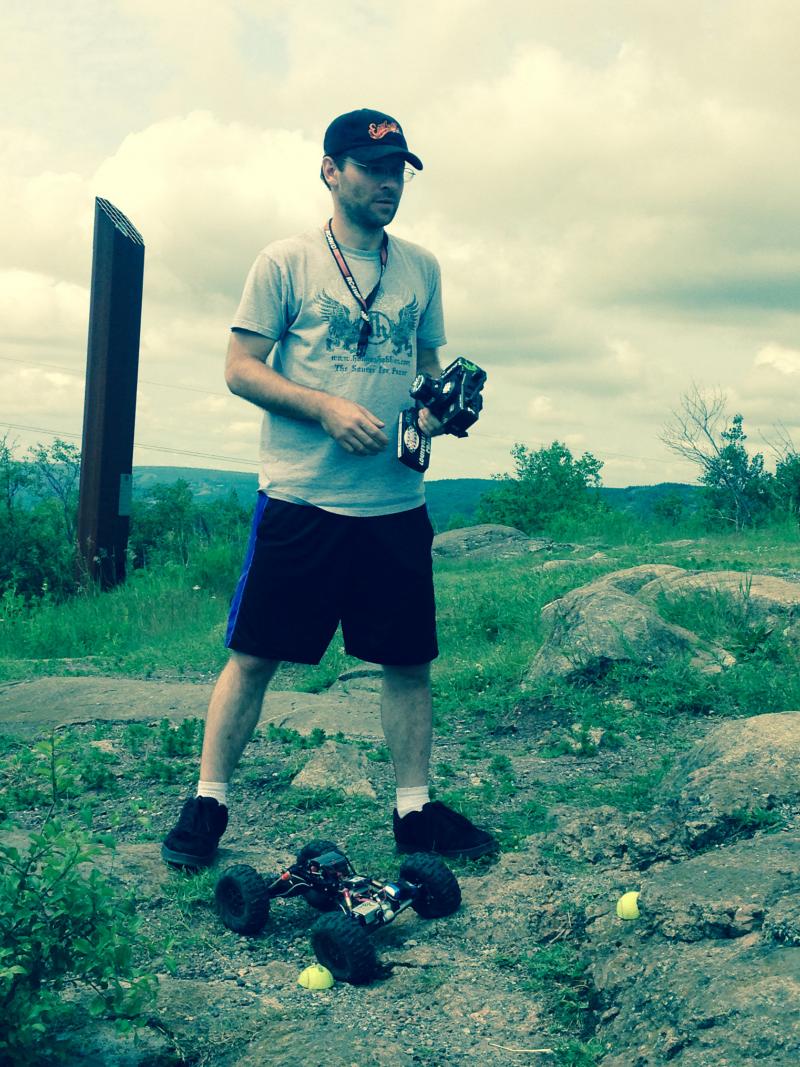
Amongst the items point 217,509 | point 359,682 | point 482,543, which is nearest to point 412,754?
point 359,682

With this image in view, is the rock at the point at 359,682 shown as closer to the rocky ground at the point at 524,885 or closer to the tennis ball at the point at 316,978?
the rocky ground at the point at 524,885

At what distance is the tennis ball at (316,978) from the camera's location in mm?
2596

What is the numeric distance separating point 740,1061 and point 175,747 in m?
3.45

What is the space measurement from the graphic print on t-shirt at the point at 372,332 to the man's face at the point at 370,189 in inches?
10.8

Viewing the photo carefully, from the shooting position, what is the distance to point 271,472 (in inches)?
134

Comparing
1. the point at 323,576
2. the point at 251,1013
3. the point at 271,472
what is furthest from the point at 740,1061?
the point at 271,472

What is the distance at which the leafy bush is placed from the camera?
2082 millimetres

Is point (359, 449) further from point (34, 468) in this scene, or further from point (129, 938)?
point (34, 468)

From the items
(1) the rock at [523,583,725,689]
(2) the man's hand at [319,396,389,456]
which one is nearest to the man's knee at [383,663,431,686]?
(2) the man's hand at [319,396,389,456]

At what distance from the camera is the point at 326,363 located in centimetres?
336

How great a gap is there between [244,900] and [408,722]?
826 millimetres

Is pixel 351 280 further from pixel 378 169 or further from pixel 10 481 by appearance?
pixel 10 481

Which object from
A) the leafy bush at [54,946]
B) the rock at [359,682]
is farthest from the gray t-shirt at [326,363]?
the rock at [359,682]

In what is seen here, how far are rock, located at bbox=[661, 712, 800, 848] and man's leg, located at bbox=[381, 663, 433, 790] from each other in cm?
82
